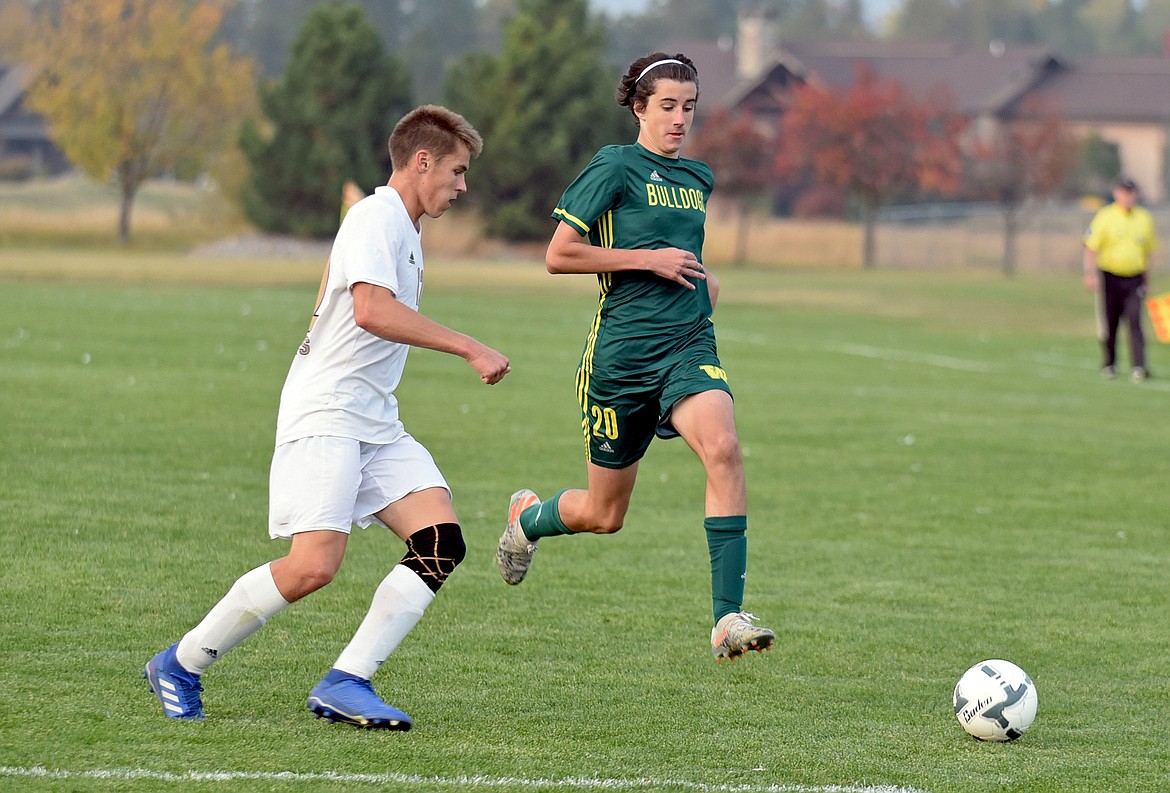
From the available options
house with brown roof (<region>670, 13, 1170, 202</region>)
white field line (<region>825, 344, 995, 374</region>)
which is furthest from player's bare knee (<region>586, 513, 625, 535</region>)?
house with brown roof (<region>670, 13, 1170, 202</region>)

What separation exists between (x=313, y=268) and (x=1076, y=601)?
134 feet

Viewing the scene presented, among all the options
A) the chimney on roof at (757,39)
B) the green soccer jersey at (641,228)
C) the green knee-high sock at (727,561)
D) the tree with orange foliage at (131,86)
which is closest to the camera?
the green knee-high sock at (727,561)

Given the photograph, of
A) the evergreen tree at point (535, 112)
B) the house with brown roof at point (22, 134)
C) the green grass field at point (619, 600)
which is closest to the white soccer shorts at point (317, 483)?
the green grass field at point (619, 600)

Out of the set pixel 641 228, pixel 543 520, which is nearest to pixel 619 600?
pixel 543 520

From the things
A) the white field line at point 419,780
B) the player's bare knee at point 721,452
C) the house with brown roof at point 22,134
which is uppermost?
the house with brown roof at point 22,134

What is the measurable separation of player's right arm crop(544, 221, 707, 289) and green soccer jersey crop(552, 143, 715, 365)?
8cm

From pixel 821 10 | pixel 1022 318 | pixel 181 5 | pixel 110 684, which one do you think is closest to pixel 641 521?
pixel 110 684

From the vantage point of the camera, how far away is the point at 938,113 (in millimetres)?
64812

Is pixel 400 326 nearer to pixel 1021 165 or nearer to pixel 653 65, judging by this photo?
pixel 653 65

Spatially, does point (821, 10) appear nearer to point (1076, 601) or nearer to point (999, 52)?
point (999, 52)

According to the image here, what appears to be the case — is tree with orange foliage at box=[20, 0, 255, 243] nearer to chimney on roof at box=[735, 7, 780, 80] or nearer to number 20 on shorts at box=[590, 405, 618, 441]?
chimney on roof at box=[735, 7, 780, 80]

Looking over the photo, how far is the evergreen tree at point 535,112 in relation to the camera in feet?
195

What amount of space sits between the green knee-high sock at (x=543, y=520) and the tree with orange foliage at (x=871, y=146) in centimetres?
5359

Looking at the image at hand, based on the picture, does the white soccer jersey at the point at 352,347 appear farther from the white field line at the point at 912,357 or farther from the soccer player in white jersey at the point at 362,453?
the white field line at the point at 912,357
